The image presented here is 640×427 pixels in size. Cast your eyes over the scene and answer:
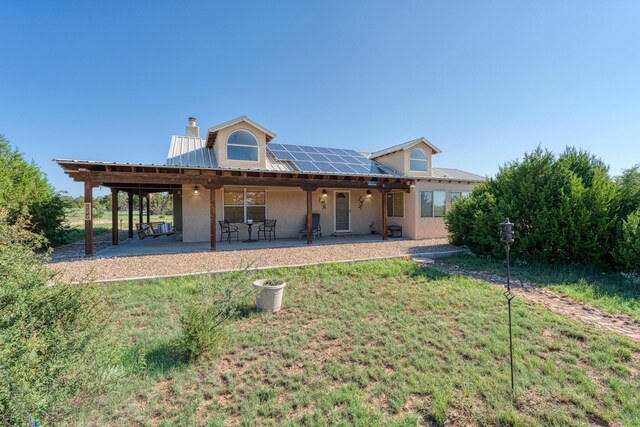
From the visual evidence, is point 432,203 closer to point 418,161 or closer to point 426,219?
point 426,219

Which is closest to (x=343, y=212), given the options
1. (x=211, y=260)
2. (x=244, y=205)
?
(x=244, y=205)

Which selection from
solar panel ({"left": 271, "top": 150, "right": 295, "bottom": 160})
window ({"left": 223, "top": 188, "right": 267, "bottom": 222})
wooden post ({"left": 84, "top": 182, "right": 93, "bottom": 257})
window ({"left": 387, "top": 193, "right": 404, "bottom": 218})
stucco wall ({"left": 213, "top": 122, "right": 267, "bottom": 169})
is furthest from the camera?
window ({"left": 387, "top": 193, "right": 404, "bottom": 218})

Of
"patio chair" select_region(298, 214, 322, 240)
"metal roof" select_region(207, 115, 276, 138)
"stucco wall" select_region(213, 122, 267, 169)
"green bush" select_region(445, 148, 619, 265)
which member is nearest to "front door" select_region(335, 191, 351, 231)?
"patio chair" select_region(298, 214, 322, 240)

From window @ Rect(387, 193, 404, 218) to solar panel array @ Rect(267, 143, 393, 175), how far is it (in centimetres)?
146

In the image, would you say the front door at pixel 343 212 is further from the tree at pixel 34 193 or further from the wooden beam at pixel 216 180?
the tree at pixel 34 193

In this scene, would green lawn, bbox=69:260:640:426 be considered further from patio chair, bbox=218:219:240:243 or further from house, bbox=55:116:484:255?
patio chair, bbox=218:219:240:243

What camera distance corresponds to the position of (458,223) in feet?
29.9

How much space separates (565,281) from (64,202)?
16.8 metres

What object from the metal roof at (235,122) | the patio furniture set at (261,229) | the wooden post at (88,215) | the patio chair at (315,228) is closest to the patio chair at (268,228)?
the patio furniture set at (261,229)

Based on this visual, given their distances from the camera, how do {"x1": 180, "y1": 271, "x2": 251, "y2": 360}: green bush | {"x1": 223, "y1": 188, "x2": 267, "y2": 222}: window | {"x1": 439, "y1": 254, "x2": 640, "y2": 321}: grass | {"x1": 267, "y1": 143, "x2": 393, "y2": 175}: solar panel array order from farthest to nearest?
{"x1": 267, "y1": 143, "x2": 393, "y2": 175}: solar panel array → {"x1": 223, "y1": 188, "x2": 267, "y2": 222}: window → {"x1": 439, "y1": 254, "x2": 640, "y2": 321}: grass → {"x1": 180, "y1": 271, "x2": 251, "y2": 360}: green bush

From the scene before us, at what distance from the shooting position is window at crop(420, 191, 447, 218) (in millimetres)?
12594

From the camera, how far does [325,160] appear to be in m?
12.8

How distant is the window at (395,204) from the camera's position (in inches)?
522

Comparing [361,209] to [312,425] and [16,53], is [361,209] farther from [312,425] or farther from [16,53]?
[16,53]
